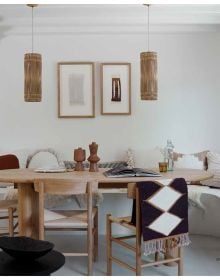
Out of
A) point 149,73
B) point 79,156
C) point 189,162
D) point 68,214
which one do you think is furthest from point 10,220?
point 189,162

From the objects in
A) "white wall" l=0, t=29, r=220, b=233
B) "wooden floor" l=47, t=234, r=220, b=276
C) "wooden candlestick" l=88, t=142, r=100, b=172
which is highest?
"white wall" l=0, t=29, r=220, b=233

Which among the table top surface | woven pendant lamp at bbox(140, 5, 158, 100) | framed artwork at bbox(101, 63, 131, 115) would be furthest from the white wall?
the table top surface

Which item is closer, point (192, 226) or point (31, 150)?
point (192, 226)

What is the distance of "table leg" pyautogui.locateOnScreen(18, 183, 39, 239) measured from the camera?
302 cm

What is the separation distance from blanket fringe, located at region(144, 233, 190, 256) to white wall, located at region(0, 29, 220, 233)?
2.60 meters

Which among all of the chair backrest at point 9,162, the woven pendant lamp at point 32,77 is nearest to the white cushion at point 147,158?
the chair backrest at point 9,162

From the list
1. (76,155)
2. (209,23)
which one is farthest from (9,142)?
(209,23)

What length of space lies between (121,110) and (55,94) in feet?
2.88

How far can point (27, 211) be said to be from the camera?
10.1 feet

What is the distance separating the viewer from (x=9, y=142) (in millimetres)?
5219

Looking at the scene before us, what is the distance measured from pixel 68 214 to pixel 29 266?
164cm

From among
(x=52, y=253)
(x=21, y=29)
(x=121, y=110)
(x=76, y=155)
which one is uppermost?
(x=21, y=29)

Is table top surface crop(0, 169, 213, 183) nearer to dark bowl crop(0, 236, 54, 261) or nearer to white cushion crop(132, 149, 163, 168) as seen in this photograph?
dark bowl crop(0, 236, 54, 261)

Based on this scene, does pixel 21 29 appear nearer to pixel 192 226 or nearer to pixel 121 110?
pixel 121 110
